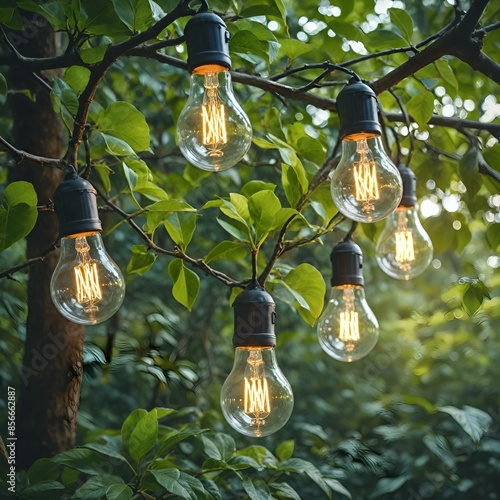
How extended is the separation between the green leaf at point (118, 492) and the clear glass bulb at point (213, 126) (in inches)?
21.1

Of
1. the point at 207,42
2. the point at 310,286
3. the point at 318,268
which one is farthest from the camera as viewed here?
the point at 318,268

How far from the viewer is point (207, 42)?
1.02 meters

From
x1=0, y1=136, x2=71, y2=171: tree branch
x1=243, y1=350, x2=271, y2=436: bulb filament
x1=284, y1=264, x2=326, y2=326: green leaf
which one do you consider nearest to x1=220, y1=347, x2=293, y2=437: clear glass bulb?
x1=243, y1=350, x2=271, y2=436: bulb filament

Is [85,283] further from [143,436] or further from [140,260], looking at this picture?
[143,436]

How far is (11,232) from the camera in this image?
1.14m

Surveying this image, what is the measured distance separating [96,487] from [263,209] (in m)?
0.53

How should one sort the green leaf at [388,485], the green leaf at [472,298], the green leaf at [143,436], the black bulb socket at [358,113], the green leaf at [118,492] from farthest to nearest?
the green leaf at [388,485] → the green leaf at [472,298] → the green leaf at [143,436] → the green leaf at [118,492] → the black bulb socket at [358,113]

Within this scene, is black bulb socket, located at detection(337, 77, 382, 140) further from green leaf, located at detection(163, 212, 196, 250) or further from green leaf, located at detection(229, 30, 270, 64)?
green leaf, located at detection(163, 212, 196, 250)

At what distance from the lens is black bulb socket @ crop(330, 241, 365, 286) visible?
137 cm

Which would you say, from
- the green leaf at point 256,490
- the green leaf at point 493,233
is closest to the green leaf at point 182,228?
the green leaf at point 256,490

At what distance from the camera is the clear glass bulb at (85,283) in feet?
3.64

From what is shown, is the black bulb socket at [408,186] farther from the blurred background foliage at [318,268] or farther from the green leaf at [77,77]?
the green leaf at [77,77]

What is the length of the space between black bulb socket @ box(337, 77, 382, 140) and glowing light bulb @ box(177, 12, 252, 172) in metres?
0.15

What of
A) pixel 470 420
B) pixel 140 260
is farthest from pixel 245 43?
pixel 470 420
